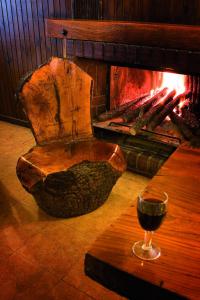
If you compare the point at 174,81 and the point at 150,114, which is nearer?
the point at 150,114

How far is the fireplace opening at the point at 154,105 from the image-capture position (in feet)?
8.94

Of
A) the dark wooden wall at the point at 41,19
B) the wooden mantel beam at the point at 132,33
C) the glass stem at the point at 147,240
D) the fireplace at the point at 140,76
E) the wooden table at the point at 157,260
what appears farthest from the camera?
the dark wooden wall at the point at 41,19

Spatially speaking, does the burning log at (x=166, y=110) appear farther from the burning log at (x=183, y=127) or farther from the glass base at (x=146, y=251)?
the glass base at (x=146, y=251)

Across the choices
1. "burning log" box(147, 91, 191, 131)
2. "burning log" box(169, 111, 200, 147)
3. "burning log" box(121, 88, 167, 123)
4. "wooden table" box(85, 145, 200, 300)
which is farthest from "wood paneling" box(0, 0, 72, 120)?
"wooden table" box(85, 145, 200, 300)

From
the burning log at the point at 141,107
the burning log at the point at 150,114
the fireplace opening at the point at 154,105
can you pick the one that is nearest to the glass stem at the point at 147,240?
the fireplace opening at the point at 154,105

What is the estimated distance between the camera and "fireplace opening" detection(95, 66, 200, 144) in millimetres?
2725

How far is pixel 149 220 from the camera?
949 millimetres

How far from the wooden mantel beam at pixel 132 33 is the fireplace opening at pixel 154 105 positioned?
57 cm

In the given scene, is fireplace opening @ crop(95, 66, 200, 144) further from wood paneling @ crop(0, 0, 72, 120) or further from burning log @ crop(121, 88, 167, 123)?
wood paneling @ crop(0, 0, 72, 120)

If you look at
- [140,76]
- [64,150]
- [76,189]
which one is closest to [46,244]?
[76,189]

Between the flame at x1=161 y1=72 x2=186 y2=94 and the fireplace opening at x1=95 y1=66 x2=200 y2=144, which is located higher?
the flame at x1=161 y1=72 x2=186 y2=94

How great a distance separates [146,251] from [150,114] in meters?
1.96

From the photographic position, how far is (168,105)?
114 inches

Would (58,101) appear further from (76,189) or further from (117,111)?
(117,111)
